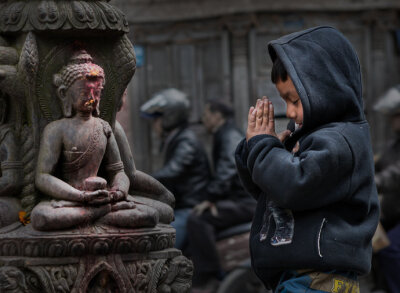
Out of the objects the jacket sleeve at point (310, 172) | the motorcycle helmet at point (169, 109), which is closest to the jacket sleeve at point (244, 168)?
the jacket sleeve at point (310, 172)

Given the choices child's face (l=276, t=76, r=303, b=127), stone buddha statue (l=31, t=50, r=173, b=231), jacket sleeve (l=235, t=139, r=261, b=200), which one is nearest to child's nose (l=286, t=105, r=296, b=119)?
child's face (l=276, t=76, r=303, b=127)

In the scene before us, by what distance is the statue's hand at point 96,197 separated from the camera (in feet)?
15.2

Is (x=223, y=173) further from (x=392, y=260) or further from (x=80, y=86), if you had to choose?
(x=80, y=86)

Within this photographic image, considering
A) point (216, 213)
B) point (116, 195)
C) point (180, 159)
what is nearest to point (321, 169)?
point (116, 195)

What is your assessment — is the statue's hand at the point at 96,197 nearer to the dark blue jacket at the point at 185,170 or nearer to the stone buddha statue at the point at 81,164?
the stone buddha statue at the point at 81,164

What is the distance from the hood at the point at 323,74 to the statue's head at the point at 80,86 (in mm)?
932

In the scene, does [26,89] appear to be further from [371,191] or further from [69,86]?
[371,191]

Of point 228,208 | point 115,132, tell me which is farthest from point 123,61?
point 228,208

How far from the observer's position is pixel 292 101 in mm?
4242

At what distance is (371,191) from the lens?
417cm

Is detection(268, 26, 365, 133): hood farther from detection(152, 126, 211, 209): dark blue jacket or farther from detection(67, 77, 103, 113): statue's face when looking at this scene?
detection(152, 126, 211, 209): dark blue jacket

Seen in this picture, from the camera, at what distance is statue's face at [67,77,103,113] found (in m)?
4.75

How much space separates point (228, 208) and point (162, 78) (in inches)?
210

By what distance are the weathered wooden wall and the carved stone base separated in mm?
7800
